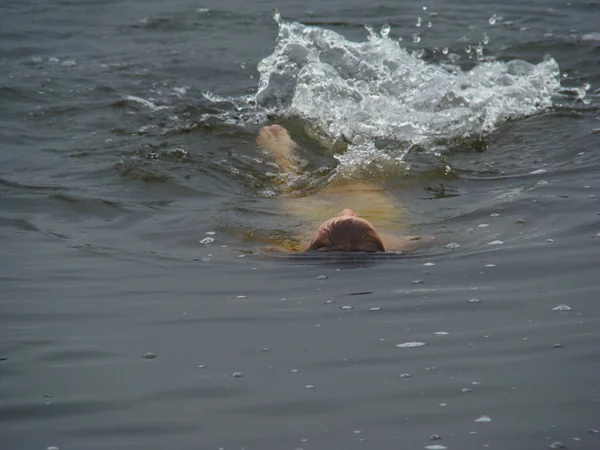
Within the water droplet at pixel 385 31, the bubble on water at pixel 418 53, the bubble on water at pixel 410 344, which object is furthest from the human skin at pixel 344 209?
the bubble on water at pixel 418 53

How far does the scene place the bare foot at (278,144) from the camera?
8.13 meters

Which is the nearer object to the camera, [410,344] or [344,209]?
[410,344]

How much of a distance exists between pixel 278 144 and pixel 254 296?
3.57 meters

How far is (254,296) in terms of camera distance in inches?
201

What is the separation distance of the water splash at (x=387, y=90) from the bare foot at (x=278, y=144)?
49cm

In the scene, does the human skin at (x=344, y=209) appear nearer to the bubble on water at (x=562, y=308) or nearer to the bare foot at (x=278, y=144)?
the bare foot at (x=278, y=144)

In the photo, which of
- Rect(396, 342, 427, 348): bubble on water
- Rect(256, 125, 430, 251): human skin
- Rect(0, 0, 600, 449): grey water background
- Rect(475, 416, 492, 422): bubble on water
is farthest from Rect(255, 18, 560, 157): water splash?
Rect(475, 416, 492, 422): bubble on water

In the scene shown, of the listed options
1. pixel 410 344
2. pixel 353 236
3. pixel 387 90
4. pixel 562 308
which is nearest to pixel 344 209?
pixel 353 236

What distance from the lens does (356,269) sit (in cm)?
560

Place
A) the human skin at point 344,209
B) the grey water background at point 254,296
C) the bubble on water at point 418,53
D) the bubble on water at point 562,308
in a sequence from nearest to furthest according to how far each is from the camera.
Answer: the grey water background at point 254,296, the bubble on water at point 562,308, the human skin at point 344,209, the bubble on water at point 418,53

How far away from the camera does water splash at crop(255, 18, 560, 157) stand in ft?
28.8

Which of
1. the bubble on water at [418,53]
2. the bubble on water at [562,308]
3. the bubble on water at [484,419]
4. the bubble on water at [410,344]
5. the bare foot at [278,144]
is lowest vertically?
the bubble on water at [484,419]

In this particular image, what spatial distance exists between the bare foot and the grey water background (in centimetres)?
18

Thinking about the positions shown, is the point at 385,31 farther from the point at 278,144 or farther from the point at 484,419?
the point at 484,419
